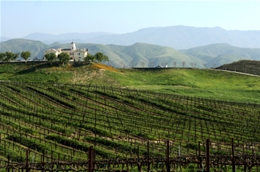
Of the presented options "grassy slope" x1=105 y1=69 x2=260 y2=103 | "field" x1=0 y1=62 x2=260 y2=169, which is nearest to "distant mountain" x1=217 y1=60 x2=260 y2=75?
"grassy slope" x1=105 y1=69 x2=260 y2=103

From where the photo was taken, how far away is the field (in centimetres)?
3453

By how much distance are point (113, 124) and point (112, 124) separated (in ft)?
0.56

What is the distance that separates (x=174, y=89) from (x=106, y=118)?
42973 millimetres

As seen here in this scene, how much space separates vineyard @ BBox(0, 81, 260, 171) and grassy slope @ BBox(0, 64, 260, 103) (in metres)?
17.9

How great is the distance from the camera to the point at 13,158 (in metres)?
30.3

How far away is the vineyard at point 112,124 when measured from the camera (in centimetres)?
3419

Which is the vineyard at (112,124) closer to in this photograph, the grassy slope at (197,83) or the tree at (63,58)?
the grassy slope at (197,83)

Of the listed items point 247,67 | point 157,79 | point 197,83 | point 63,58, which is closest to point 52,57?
point 63,58

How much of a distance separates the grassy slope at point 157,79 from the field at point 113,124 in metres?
3.90

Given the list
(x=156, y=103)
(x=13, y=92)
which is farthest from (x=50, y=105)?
(x=156, y=103)

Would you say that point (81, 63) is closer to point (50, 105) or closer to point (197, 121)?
point (50, 105)

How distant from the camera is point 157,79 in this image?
110m

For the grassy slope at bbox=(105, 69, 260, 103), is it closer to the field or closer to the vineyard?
the field

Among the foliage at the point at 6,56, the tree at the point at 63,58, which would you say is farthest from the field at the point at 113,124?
the foliage at the point at 6,56
